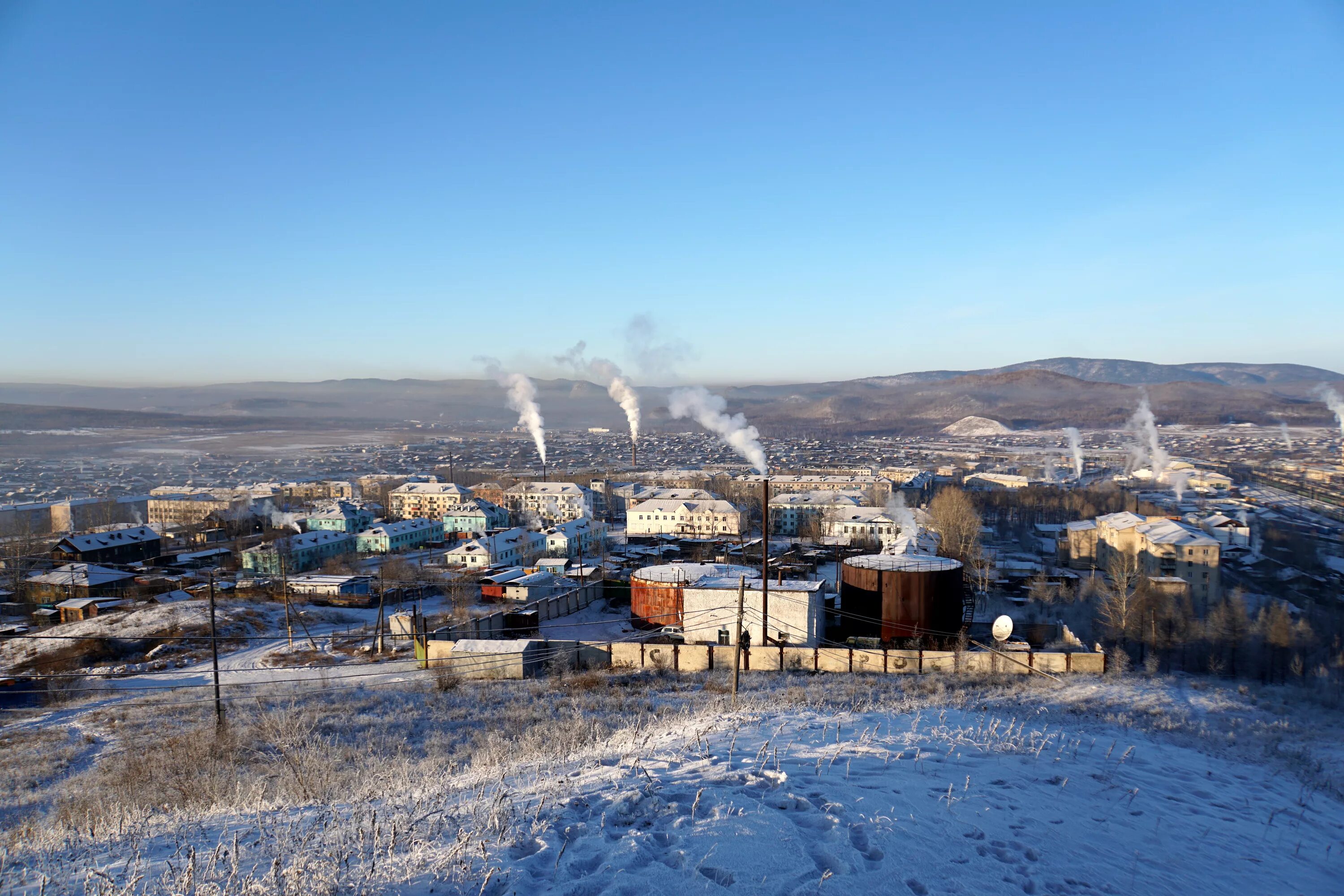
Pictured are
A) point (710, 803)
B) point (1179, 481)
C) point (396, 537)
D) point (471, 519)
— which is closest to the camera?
point (710, 803)

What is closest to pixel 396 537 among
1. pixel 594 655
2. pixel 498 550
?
pixel 498 550

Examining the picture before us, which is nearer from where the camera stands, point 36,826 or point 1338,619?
point 36,826

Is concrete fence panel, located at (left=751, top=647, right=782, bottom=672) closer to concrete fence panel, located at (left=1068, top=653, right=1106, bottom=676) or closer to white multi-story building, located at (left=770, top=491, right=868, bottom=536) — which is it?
concrete fence panel, located at (left=1068, top=653, right=1106, bottom=676)

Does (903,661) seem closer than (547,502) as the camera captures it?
Yes

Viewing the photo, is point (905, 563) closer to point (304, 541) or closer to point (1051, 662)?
point (1051, 662)

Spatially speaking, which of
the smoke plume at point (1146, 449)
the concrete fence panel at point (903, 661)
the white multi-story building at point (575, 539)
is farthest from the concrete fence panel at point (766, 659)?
the smoke plume at point (1146, 449)

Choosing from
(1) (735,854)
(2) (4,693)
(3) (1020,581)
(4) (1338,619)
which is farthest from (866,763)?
(3) (1020,581)

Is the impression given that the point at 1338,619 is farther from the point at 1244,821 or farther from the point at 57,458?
the point at 57,458
